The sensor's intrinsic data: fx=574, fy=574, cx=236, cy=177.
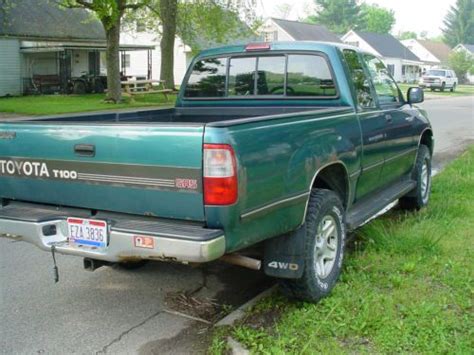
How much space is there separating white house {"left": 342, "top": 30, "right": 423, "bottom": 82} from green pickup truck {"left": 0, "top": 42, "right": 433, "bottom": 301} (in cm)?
6299

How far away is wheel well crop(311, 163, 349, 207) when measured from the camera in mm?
4359

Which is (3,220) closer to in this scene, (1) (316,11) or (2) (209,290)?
(2) (209,290)

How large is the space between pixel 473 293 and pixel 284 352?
1611 mm

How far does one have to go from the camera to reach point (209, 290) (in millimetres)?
4602

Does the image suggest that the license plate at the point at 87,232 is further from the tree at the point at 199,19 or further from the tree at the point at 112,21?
the tree at the point at 199,19

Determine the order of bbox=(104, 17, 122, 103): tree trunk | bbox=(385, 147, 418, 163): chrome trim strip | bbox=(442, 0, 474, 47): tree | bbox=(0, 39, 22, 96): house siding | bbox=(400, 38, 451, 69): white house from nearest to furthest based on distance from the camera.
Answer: bbox=(385, 147, 418, 163): chrome trim strip, bbox=(104, 17, 122, 103): tree trunk, bbox=(0, 39, 22, 96): house siding, bbox=(400, 38, 451, 69): white house, bbox=(442, 0, 474, 47): tree

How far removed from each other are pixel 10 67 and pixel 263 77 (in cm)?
2632

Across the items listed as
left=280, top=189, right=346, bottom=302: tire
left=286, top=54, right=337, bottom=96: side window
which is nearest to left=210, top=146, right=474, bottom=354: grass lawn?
left=280, top=189, right=346, bottom=302: tire

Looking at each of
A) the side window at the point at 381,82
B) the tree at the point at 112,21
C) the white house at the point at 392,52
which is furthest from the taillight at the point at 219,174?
the white house at the point at 392,52

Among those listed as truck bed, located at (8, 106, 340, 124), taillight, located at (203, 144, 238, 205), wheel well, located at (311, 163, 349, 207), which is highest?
truck bed, located at (8, 106, 340, 124)

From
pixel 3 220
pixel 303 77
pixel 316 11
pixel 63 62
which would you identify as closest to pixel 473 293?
pixel 303 77

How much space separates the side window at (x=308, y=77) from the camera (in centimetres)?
507

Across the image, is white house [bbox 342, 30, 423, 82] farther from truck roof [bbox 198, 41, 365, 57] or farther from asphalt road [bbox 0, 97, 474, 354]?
asphalt road [bbox 0, 97, 474, 354]

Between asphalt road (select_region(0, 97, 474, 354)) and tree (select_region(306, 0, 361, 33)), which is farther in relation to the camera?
tree (select_region(306, 0, 361, 33))
